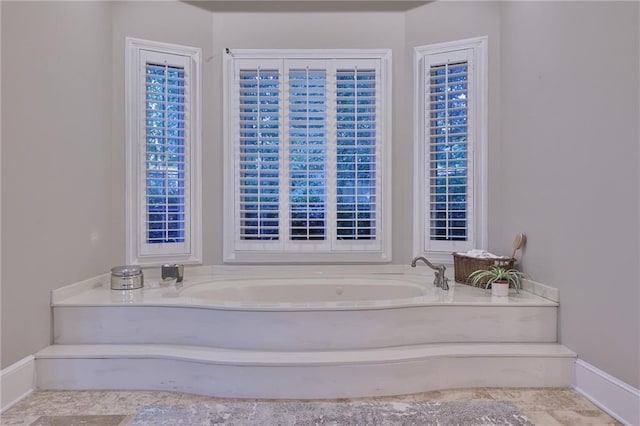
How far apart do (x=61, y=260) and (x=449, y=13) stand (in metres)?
3.36

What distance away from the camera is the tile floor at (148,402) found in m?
1.75

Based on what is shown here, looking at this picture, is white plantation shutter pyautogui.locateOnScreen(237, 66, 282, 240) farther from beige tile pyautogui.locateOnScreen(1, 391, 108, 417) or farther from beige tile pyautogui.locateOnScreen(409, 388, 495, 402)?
beige tile pyautogui.locateOnScreen(409, 388, 495, 402)

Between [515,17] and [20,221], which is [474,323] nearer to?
[515,17]

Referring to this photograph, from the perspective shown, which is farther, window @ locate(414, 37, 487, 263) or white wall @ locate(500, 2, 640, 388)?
window @ locate(414, 37, 487, 263)

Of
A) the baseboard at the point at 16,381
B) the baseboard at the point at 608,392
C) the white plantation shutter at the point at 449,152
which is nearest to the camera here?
the baseboard at the point at 608,392

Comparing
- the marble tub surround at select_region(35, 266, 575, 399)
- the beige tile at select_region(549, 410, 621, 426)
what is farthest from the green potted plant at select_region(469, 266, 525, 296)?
the beige tile at select_region(549, 410, 621, 426)

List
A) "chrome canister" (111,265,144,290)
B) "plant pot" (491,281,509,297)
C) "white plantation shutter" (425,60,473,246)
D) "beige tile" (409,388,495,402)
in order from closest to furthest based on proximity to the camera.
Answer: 1. "beige tile" (409,388,495,402)
2. "plant pot" (491,281,509,297)
3. "chrome canister" (111,265,144,290)
4. "white plantation shutter" (425,60,473,246)

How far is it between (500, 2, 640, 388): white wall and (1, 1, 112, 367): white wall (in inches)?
120

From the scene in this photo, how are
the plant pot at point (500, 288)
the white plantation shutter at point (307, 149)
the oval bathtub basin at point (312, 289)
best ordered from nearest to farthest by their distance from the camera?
1. the plant pot at point (500, 288)
2. the oval bathtub basin at point (312, 289)
3. the white plantation shutter at point (307, 149)

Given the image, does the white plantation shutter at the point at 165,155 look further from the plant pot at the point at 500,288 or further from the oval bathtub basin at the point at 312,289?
the plant pot at the point at 500,288

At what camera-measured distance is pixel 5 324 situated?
1850 mm

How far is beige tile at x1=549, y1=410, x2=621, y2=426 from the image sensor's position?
1732 mm

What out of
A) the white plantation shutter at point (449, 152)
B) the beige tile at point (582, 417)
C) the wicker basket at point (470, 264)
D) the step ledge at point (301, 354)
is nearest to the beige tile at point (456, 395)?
the step ledge at point (301, 354)

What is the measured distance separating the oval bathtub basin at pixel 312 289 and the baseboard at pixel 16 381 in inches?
42.5
